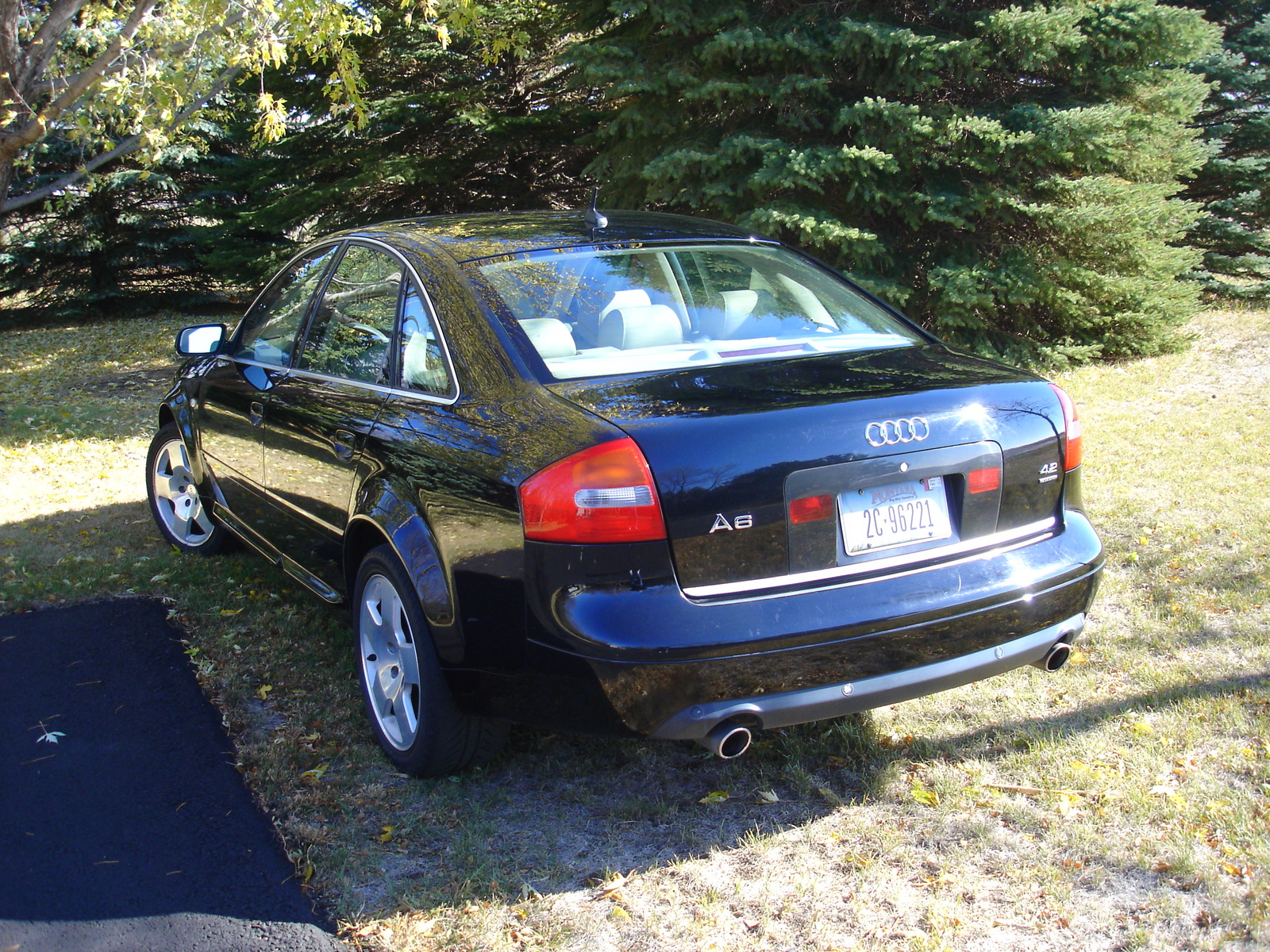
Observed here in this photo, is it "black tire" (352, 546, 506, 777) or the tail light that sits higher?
the tail light

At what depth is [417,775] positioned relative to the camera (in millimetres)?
3400

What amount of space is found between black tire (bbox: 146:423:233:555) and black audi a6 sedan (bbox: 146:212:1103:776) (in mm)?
1852

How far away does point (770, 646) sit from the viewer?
8.86ft

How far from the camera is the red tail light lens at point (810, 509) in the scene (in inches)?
109

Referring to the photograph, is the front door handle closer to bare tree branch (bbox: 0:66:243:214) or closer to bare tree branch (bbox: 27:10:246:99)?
bare tree branch (bbox: 27:10:246:99)

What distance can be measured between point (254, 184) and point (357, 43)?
2791 millimetres

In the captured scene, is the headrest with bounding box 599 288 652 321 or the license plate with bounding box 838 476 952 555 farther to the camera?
the headrest with bounding box 599 288 652 321

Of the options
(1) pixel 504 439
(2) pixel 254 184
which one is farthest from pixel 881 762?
(2) pixel 254 184

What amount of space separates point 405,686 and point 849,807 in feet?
4.66

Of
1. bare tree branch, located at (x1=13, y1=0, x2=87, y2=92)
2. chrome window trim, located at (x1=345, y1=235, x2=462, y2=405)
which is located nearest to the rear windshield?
chrome window trim, located at (x1=345, y1=235, x2=462, y2=405)

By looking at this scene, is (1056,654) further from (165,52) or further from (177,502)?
(165,52)

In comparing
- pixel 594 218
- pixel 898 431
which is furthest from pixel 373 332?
pixel 898 431

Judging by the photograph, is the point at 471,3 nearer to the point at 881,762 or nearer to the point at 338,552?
the point at 338,552

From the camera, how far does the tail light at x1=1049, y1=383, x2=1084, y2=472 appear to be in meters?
3.23
